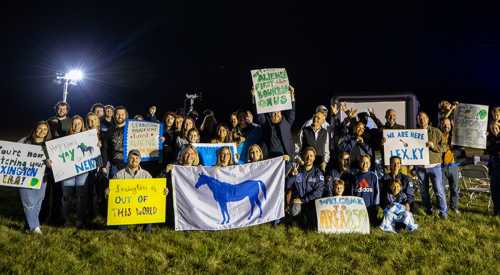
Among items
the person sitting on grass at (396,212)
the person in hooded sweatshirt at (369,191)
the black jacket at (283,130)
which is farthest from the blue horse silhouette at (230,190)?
the person sitting on grass at (396,212)

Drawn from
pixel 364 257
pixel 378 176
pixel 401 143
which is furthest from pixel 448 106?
pixel 364 257

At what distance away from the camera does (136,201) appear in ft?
20.1

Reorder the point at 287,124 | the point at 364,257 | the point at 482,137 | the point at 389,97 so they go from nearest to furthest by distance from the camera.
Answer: the point at 364,257 → the point at 287,124 → the point at 482,137 → the point at 389,97

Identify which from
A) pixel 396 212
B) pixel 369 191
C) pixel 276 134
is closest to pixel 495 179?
pixel 396 212

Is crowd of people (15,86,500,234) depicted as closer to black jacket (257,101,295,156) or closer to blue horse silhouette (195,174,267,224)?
black jacket (257,101,295,156)

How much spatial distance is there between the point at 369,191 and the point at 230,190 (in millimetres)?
2315

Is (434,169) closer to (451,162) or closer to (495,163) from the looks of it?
(451,162)

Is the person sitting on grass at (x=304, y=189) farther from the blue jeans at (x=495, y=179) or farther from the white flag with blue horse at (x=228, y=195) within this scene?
the blue jeans at (x=495, y=179)

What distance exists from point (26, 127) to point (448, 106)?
35.4 m

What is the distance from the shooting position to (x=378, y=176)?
23.8 ft

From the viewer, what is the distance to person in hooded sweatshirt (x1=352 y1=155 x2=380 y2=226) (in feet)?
21.9

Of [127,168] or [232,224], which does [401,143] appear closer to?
[232,224]

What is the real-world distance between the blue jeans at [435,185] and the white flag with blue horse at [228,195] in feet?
9.21

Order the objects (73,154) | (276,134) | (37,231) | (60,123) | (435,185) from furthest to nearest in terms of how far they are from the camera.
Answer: (435,185)
(276,134)
(60,123)
(73,154)
(37,231)
